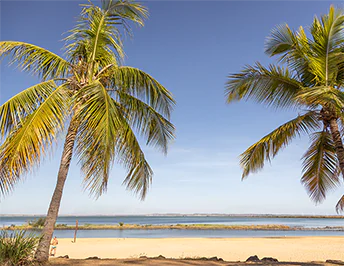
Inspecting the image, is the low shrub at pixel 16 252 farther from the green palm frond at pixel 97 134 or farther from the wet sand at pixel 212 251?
the wet sand at pixel 212 251

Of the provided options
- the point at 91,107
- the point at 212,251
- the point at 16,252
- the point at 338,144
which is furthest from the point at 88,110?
the point at 212,251

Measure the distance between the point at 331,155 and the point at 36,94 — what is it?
816cm

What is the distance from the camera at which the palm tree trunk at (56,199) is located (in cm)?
586

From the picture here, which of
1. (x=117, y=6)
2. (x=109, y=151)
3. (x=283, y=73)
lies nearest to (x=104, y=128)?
(x=109, y=151)

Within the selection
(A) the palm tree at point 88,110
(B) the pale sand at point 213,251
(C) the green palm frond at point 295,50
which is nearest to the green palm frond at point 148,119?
(A) the palm tree at point 88,110

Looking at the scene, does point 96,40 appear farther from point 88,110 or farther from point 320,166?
point 320,166

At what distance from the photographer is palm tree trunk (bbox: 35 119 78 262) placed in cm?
586

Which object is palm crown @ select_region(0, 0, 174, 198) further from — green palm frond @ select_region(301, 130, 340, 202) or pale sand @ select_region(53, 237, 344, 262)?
pale sand @ select_region(53, 237, 344, 262)

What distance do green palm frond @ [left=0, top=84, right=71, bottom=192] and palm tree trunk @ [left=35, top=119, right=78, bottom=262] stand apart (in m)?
0.42

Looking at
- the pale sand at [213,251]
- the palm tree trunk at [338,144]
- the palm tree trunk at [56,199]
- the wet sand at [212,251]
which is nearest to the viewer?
the palm tree trunk at [56,199]

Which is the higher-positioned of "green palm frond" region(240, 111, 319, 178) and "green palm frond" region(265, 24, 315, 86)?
"green palm frond" region(265, 24, 315, 86)

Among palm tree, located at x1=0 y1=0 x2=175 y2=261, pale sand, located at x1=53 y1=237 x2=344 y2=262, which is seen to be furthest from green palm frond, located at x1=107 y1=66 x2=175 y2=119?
pale sand, located at x1=53 y1=237 x2=344 y2=262

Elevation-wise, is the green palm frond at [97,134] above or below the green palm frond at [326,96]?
below

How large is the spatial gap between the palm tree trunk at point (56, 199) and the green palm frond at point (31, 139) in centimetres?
42
